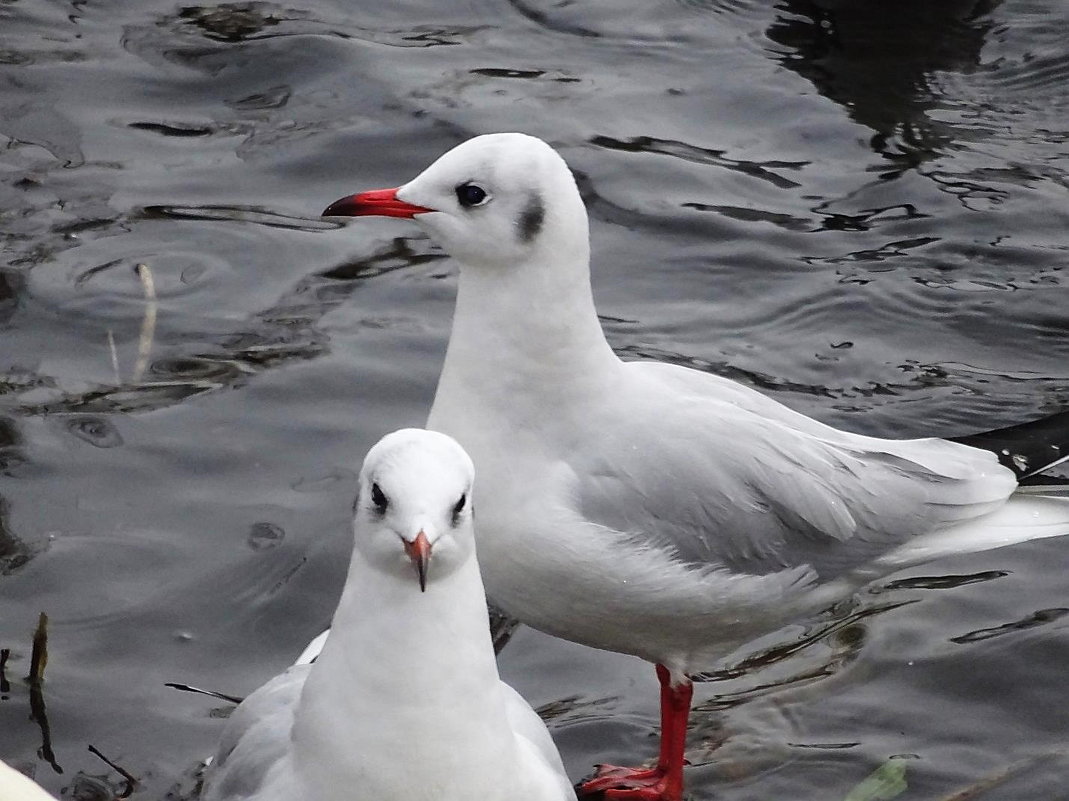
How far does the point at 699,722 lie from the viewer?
5.60 m

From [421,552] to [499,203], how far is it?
1577 millimetres

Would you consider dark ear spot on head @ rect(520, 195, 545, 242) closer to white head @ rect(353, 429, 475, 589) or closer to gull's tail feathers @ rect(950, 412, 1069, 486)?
white head @ rect(353, 429, 475, 589)

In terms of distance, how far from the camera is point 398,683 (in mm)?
3826

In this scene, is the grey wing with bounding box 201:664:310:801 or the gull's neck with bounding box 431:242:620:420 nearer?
the grey wing with bounding box 201:664:310:801

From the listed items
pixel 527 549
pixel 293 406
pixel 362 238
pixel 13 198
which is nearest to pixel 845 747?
pixel 527 549

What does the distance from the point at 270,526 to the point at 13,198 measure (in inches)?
103

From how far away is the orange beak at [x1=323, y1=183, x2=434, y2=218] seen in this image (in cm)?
502

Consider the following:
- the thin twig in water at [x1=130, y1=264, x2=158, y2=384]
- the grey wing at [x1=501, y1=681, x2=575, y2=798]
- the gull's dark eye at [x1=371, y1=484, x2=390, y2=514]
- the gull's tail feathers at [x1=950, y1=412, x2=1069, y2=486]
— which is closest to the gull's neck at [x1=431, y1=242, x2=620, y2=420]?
the grey wing at [x1=501, y1=681, x2=575, y2=798]

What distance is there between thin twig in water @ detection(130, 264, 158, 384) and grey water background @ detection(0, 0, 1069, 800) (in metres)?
0.01

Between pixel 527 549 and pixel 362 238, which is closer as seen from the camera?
Result: pixel 527 549

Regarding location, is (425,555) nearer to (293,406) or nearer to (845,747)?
(845,747)

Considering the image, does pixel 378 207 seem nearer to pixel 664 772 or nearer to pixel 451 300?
pixel 664 772

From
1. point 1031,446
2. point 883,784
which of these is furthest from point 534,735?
point 1031,446

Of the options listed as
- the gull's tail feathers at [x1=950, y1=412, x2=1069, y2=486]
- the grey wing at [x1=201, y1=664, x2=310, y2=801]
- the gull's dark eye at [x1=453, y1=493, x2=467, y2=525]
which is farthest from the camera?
the gull's tail feathers at [x1=950, y1=412, x2=1069, y2=486]
